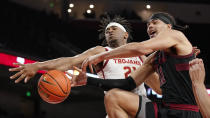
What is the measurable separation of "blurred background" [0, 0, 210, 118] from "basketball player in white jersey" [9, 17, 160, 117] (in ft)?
17.4

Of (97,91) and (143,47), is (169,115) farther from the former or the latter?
(97,91)

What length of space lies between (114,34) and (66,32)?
795 centimetres

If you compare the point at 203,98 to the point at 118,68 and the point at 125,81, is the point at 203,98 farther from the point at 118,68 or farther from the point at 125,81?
the point at 118,68

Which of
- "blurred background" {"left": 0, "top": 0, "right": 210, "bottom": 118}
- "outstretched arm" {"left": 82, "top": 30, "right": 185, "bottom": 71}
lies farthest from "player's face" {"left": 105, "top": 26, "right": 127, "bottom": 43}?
"blurred background" {"left": 0, "top": 0, "right": 210, "bottom": 118}

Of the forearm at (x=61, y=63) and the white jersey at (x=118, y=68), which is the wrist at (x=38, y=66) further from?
the white jersey at (x=118, y=68)

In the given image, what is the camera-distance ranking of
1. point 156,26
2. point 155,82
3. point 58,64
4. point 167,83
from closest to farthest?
point 167,83 → point 156,26 → point 58,64 → point 155,82

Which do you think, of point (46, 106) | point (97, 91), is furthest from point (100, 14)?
point (46, 106)

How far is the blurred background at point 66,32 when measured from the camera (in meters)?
10.3

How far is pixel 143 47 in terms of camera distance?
302 cm

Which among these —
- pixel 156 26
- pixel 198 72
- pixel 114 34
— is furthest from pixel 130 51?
pixel 114 34

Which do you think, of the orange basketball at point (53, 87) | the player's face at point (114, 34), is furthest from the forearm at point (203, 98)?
the player's face at point (114, 34)

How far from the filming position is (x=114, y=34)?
459cm

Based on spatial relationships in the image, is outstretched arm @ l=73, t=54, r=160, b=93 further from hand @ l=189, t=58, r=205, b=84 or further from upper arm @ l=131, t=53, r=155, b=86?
hand @ l=189, t=58, r=205, b=84

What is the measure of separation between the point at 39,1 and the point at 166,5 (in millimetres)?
4925
